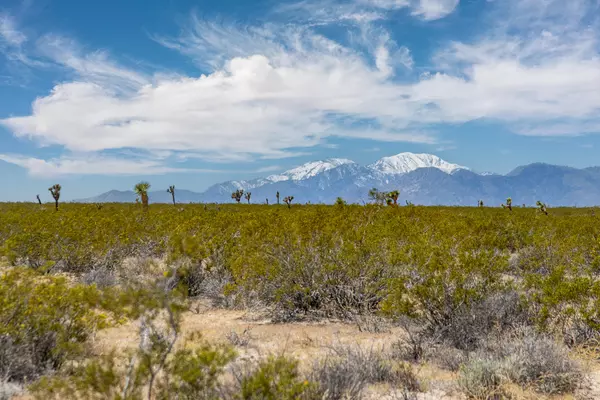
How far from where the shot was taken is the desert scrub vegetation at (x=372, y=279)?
5516mm

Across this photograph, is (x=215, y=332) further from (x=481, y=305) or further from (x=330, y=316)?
(x=481, y=305)

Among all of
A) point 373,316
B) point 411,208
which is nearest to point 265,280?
point 373,316

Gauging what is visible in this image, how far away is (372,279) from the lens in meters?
9.13

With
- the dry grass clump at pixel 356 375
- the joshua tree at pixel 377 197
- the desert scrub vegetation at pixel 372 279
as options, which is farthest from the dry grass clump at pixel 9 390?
the joshua tree at pixel 377 197

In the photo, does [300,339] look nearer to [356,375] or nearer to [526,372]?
[356,375]

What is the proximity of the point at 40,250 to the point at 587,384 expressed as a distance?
1380 centimetres

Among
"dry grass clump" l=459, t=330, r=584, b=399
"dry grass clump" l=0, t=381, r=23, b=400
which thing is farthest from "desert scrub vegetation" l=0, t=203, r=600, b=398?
"dry grass clump" l=0, t=381, r=23, b=400

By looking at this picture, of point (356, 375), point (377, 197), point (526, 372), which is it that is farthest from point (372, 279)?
point (377, 197)

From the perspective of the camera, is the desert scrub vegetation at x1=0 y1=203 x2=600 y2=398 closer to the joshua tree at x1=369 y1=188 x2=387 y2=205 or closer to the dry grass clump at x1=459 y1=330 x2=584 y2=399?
the dry grass clump at x1=459 y1=330 x2=584 y2=399

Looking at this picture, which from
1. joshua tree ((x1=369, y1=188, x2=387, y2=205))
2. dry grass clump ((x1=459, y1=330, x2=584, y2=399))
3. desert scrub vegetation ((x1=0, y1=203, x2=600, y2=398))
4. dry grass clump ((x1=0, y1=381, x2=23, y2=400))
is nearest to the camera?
dry grass clump ((x1=0, y1=381, x2=23, y2=400))

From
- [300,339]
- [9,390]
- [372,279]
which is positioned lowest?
[300,339]

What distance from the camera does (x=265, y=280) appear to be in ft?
31.8

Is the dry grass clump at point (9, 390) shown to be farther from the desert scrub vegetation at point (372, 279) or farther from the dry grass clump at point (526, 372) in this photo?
the dry grass clump at point (526, 372)

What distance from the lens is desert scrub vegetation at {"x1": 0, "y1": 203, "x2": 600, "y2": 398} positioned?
18.1ft
